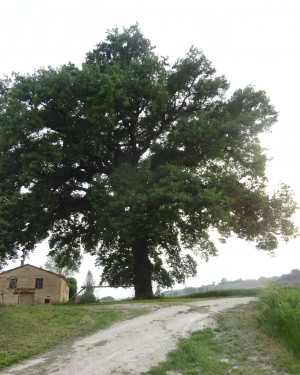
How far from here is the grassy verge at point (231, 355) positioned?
7109 mm

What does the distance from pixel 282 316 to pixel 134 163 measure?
15.8m

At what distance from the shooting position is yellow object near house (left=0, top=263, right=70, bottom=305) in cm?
4831

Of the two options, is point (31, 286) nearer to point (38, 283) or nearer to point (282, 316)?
point (38, 283)

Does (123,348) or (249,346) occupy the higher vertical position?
(123,348)

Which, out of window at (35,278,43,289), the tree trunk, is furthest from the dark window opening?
the tree trunk

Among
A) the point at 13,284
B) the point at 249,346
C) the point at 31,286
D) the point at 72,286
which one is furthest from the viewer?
the point at 72,286

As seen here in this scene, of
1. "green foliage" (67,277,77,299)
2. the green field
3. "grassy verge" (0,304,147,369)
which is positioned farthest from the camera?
"green foliage" (67,277,77,299)

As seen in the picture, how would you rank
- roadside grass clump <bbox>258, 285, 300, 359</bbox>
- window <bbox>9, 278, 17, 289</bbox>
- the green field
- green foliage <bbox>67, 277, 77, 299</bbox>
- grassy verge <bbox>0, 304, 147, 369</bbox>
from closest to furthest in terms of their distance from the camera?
the green field
roadside grass clump <bbox>258, 285, 300, 359</bbox>
grassy verge <bbox>0, 304, 147, 369</bbox>
window <bbox>9, 278, 17, 289</bbox>
green foliage <bbox>67, 277, 77, 299</bbox>

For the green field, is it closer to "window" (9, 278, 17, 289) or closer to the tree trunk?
the tree trunk

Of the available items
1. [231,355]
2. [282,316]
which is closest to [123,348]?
[231,355]

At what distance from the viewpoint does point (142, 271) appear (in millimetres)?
22359

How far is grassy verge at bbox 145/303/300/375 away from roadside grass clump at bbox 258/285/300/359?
0.21 metres

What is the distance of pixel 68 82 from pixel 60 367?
16.5 m

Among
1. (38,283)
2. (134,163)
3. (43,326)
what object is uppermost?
(134,163)
